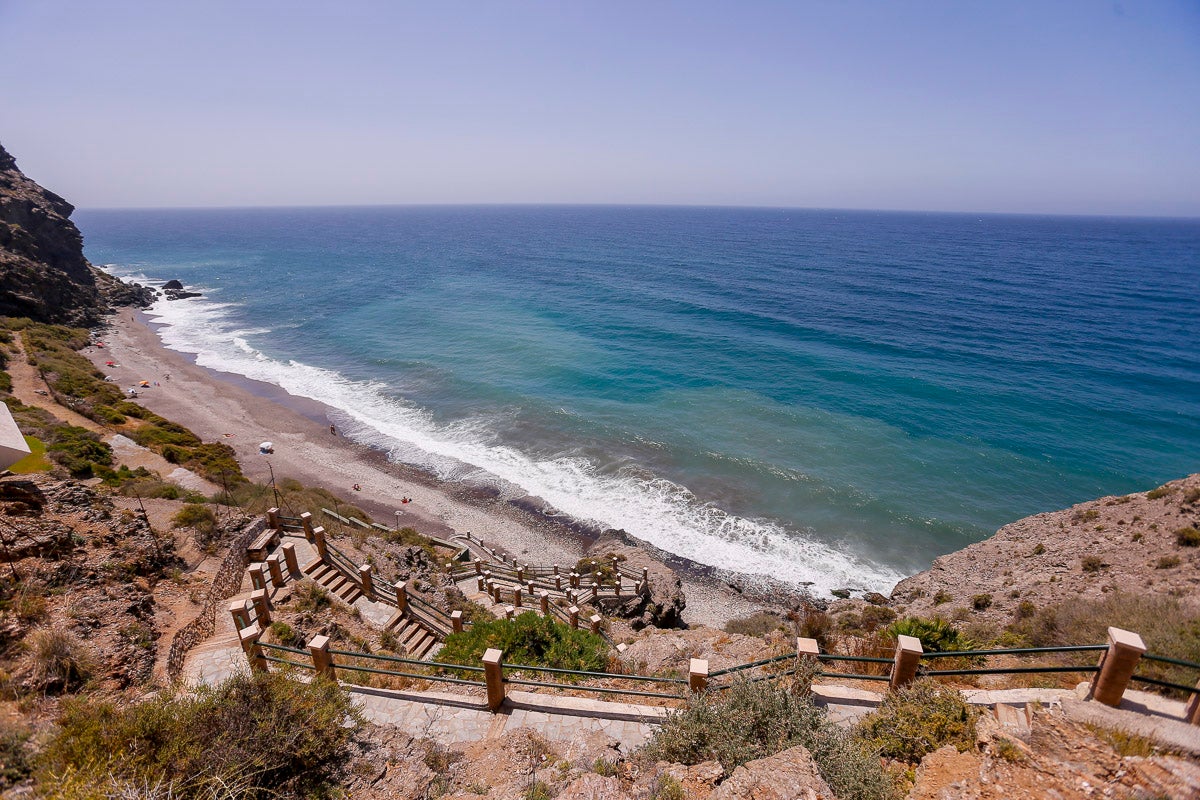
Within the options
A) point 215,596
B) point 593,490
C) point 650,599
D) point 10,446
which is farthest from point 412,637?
point 593,490

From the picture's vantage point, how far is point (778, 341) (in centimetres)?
4866

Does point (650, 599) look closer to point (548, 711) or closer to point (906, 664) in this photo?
point (548, 711)

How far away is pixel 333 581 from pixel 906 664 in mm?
13807

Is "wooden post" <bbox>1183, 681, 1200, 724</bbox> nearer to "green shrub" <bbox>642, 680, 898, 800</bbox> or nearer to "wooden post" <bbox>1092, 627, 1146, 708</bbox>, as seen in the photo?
"wooden post" <bbox>1092, 627, 1146, 708</bbox>

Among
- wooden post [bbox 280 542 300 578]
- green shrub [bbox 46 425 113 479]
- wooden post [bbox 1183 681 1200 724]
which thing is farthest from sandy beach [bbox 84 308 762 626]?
wooden post [bbox 1183 681 1200 724]

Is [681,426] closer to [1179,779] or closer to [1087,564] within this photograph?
[1087,564]

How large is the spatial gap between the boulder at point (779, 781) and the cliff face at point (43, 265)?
62637 mm

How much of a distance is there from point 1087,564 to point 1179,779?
16.3 metres

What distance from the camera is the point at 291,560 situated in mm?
13859

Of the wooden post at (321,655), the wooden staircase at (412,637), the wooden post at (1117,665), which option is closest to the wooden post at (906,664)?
the wooden post at (1117,665)

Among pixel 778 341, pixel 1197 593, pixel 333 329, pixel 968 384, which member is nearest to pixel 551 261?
pixel 333 329

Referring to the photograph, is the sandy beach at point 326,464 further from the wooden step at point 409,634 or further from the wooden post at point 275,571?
the wooden post at point 275,571

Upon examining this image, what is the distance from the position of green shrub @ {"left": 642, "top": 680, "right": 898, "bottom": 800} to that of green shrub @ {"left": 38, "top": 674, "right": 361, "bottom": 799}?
429 centimetres

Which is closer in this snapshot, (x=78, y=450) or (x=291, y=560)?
(x=291, y=560)
